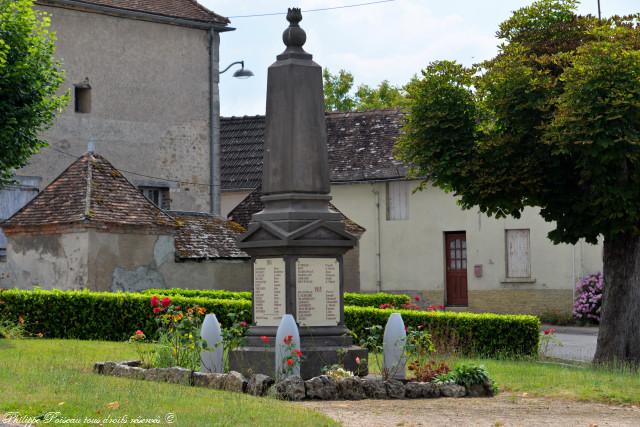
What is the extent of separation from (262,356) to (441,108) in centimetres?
731

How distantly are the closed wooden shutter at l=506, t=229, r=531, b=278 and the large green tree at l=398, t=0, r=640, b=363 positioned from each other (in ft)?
57.1

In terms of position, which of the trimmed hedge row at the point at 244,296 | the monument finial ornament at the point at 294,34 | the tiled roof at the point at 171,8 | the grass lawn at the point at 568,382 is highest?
the tiled roof at the point at 171,8

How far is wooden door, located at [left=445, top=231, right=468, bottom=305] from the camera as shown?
129 feet

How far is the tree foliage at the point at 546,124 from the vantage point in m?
18.3

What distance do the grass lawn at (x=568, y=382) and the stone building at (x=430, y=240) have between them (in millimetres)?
18798

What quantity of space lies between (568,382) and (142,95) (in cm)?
2235

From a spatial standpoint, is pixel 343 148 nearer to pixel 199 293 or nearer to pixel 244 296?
pixel 199 293

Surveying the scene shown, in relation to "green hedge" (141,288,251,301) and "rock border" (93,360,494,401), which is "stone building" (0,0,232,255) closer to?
"green hedge" (141,288,251,301)

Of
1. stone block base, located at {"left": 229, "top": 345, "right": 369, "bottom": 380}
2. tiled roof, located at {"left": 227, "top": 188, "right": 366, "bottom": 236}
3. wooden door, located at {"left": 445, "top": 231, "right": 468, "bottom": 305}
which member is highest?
tiled roof, located at {"left": 227, "top": 188, "right": 366, "bottom": 236}

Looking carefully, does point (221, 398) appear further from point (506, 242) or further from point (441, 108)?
point (506, 242)

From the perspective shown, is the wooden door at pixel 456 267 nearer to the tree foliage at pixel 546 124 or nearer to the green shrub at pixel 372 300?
the green shrub at pixel 372 300

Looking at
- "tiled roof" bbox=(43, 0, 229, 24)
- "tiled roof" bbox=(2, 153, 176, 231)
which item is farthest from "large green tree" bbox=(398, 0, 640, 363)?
"tiled roof" bbox=(43, 0, 229, 24)

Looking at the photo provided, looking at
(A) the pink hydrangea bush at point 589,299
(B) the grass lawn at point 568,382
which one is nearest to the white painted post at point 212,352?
(B) the grass lawn at point 568,382

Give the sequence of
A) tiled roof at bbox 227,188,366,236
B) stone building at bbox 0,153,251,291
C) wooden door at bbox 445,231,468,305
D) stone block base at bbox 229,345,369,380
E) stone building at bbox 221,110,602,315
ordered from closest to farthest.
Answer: stone block base at bbox 229,345,369,380 < stone building at bbox 0,153,251,291 < tiled roof at bbox 227,188,366,236 < stone building at bbox 221,110,602,315 < wooden door at bbox 445,231,468,305
